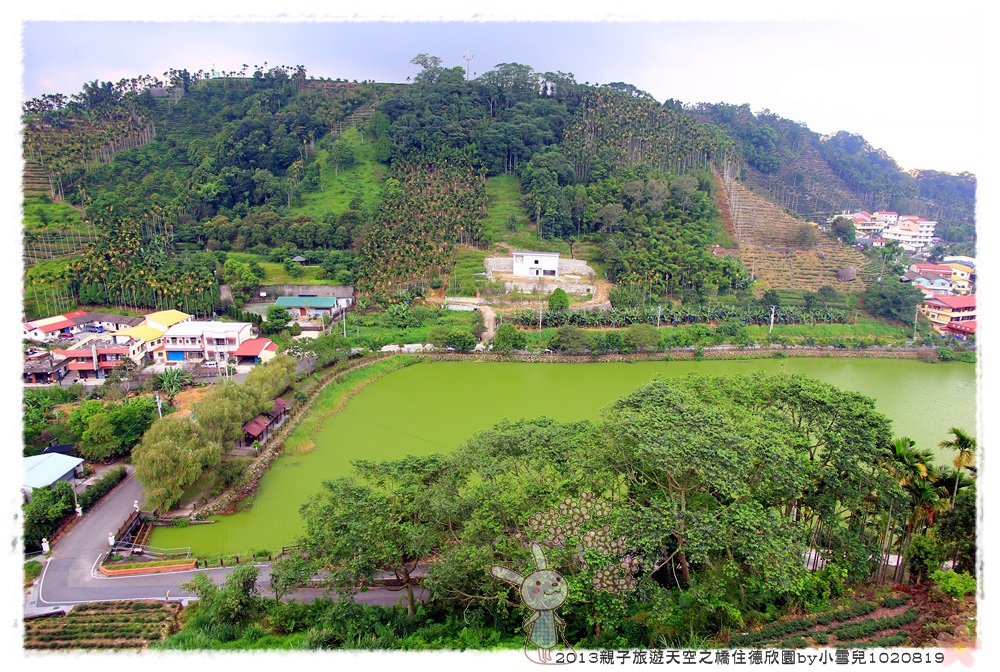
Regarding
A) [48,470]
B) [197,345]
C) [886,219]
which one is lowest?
[48,470]

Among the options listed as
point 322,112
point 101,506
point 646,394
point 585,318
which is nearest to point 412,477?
point 646,394

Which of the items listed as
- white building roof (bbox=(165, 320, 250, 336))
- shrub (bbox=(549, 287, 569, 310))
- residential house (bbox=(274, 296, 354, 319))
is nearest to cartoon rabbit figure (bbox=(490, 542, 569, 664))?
white building roof (bbox=(165, 320, 250, 336))

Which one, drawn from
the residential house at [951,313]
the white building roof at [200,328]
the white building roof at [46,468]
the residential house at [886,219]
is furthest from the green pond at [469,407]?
the residential house at [886,219]

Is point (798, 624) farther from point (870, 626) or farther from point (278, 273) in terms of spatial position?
point (278, 273)

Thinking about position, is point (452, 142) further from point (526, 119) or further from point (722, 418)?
point (722, 418)

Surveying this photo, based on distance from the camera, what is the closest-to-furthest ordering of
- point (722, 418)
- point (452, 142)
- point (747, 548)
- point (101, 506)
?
point (747, 548), point (722, 418), point (101, 506), point (452, 142)

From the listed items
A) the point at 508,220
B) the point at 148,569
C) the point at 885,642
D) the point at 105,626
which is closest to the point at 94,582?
the point at 148,569

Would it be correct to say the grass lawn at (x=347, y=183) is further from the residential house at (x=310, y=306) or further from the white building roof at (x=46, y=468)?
the white building roof at (x=46, y=468)
